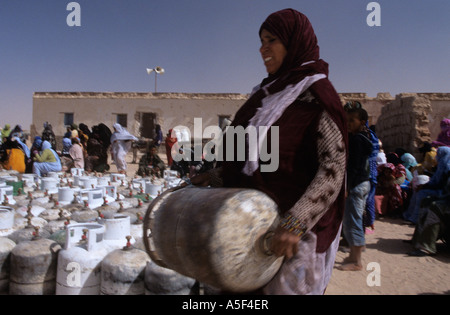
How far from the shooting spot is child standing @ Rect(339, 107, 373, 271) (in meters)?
3.61

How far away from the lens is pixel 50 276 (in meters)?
2.65

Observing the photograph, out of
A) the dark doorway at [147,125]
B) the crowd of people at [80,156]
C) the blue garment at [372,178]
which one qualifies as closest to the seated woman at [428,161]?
the blue garment at [372,178]

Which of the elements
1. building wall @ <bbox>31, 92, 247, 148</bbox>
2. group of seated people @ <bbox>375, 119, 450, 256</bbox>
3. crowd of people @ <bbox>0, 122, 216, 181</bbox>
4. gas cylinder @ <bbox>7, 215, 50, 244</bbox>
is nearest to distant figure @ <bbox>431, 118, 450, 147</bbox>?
group of seated people @ <bbox>375, 119, 450, 256</bbox>

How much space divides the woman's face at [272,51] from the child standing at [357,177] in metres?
2.58

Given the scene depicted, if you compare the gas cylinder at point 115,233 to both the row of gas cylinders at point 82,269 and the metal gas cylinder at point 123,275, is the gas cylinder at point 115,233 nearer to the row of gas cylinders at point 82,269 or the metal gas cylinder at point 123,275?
the row of gas cylinders at point 82,269

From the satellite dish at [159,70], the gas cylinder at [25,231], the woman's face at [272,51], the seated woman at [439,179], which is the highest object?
the satellite dish at [159,70]

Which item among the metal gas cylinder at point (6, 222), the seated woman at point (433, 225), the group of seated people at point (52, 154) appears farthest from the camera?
the group of seated people at point (52, 154)

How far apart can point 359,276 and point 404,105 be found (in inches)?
368

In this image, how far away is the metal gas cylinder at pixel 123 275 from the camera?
96.0 inches

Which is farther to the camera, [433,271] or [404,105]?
[404,105]
